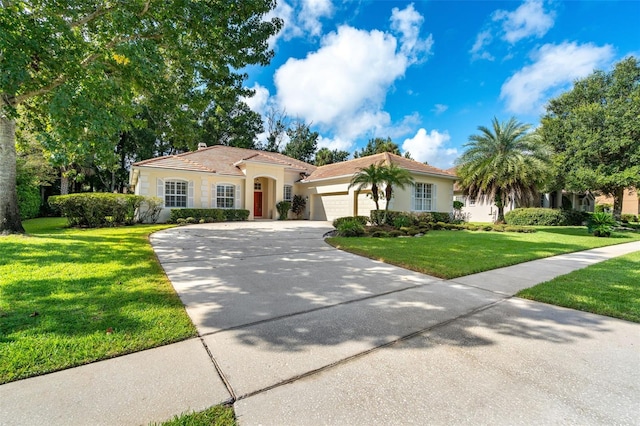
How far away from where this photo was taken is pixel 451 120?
21156 mm

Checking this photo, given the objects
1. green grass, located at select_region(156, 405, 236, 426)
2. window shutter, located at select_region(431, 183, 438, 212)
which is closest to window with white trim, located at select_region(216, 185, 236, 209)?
window shutter, located at select_region(431, 183, 438, 212)

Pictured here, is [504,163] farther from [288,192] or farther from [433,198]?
[288,192]

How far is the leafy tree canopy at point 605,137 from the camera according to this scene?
1669 cm

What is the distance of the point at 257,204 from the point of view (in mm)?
22531

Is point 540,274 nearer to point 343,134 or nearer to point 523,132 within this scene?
point 523,132

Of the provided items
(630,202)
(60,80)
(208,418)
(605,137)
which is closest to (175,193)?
(60,80)

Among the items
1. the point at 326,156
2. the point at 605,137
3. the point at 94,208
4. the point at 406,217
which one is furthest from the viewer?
the point at 326,156

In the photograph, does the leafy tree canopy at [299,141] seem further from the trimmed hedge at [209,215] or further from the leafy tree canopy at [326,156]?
the trimmed hedge at [209,215]

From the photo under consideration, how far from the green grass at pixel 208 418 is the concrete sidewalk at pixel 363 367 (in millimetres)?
89

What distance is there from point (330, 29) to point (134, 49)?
36.1 feet

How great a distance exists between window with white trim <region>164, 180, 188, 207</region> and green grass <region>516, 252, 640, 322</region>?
1851 cm

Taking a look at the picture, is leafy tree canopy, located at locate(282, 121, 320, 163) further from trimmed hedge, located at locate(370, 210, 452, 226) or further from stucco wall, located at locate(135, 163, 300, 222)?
trimmed hedge, located at locate(370, 210, 452, 226)

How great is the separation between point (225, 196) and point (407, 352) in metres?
19.1

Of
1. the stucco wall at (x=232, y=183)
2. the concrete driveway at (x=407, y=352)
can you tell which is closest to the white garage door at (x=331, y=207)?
the stucco wall at (x=232, y=183)
